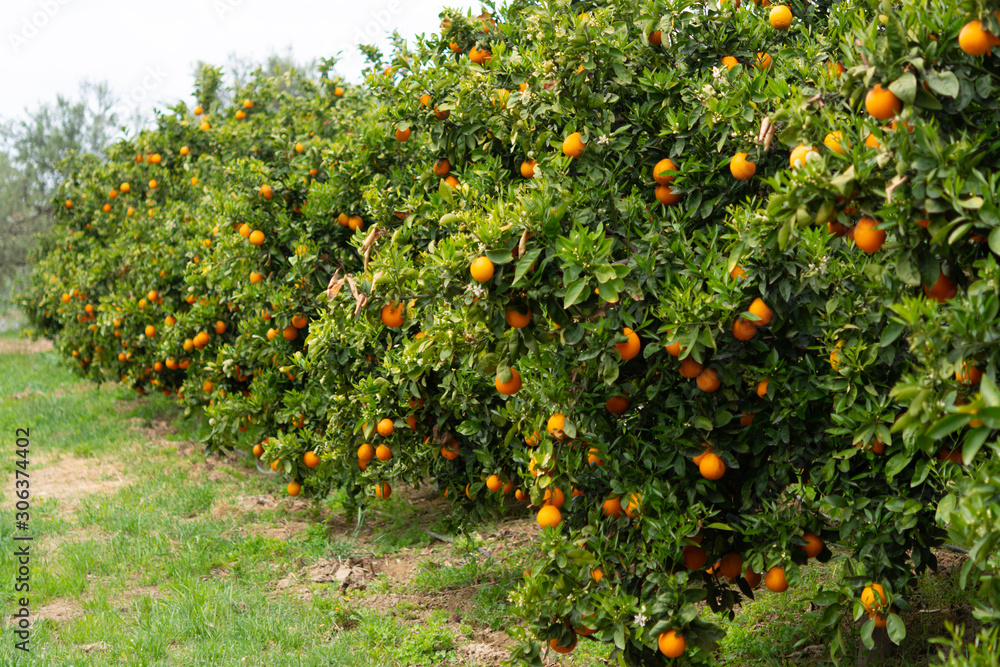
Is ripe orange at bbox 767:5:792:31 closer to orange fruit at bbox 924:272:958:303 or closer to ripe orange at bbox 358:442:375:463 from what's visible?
orange fruit at bbox 924:272:958:303

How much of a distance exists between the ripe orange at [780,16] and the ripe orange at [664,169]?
2.33 feet

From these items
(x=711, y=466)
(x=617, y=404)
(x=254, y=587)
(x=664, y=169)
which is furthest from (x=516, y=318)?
(x=254, y=587)

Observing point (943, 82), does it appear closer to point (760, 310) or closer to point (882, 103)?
point (882, 103)

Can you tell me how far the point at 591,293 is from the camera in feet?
7.06

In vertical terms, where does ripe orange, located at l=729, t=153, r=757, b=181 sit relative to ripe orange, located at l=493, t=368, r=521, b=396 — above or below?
above

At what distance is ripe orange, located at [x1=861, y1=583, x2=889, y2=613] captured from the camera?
7.36ft

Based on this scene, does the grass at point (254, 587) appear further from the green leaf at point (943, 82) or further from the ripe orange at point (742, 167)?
the green leaf at point (943, 82)

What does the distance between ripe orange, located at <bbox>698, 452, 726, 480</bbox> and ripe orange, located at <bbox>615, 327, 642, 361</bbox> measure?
0.42m

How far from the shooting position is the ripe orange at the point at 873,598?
2242 mm

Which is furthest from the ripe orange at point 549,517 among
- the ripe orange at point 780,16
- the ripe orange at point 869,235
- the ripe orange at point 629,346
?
the ripe orange at point 780,16

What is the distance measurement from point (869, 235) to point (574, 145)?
1.15 m

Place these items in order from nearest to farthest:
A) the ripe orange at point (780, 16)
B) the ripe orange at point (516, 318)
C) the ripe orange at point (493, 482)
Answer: the ripe orange at point (516, 318), the ripe orange at point (780, 16), the ripe orange at point (493, 482)

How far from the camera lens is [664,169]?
8.75 ft

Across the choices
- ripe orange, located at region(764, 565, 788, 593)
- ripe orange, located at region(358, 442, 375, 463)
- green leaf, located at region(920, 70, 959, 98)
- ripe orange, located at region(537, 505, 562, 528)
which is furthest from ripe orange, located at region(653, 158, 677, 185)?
ripe orange, located at region(358, 442, 375, 463)
